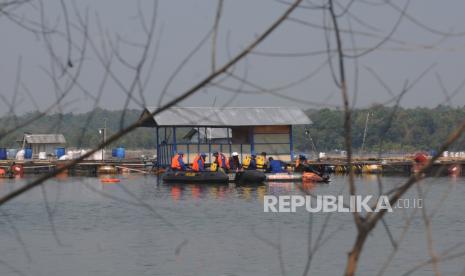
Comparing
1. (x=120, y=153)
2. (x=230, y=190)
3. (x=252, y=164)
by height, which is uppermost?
(x=120, y=153)

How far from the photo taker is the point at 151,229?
23250 millimetres

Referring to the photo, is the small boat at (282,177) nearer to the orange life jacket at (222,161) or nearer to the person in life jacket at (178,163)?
the orange life jacket at (222,161)

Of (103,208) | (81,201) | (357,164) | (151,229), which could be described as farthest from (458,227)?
(357,164)

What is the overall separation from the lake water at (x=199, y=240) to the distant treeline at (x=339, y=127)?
1639mm

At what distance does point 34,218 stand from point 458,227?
40.3ft

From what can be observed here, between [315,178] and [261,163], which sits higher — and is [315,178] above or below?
below

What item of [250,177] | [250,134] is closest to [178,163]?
[250,177]

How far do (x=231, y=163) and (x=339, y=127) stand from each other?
32847 millimetres

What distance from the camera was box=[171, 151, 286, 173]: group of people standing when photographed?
4075 cm

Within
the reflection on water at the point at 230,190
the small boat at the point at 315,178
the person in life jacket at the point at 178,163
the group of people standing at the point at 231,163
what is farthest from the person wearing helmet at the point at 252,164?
the person in life jacket at the point at 178,163

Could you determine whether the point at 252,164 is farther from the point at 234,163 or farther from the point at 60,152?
the point at 60,152

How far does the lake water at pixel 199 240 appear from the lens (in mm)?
16375

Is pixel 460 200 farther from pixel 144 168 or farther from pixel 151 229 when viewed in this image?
pixel 144 168

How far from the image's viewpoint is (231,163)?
42812mm
